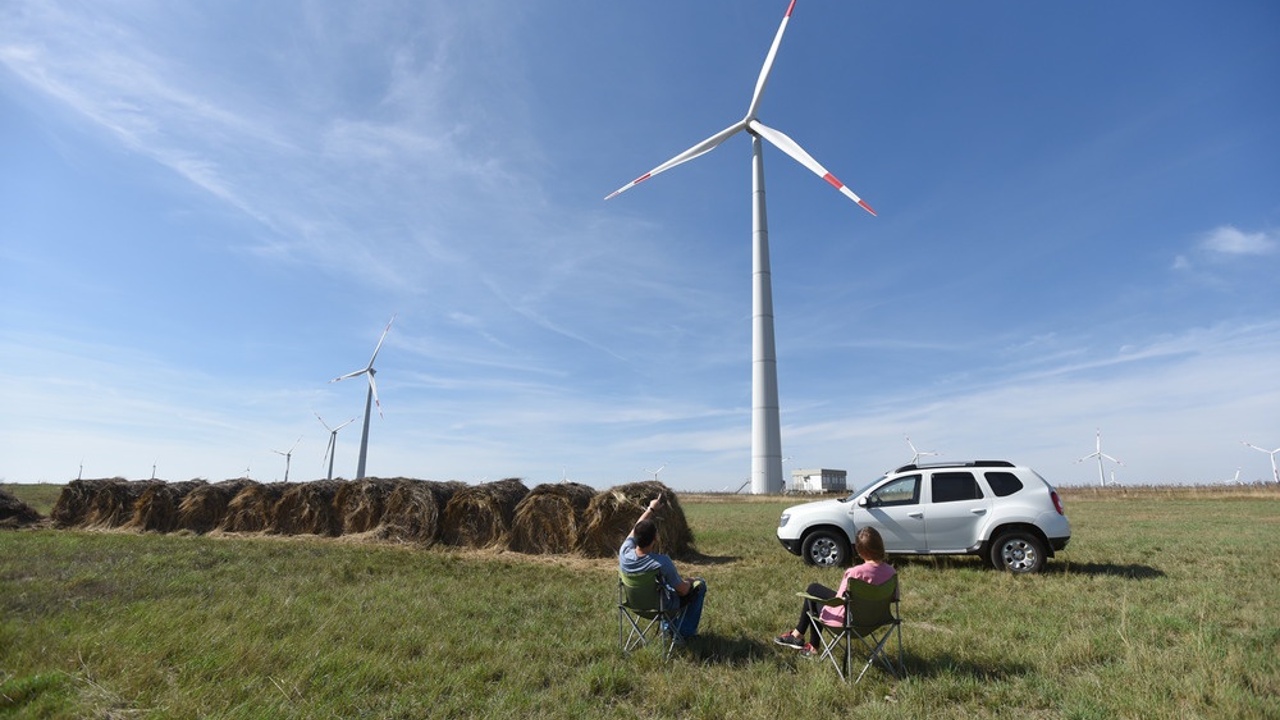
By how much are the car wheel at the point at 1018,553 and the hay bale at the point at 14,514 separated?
1065 inches

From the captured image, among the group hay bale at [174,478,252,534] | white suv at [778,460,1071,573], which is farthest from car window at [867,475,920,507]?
hay bale at [174,478,252,534]

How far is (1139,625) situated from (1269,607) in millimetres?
2355

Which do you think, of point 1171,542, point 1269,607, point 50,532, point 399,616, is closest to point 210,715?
point 399,616

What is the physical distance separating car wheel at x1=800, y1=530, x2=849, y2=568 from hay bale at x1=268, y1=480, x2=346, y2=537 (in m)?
12.8

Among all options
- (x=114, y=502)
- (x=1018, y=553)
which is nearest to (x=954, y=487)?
(x=1018, y=553)

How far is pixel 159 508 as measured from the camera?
19.6 meters

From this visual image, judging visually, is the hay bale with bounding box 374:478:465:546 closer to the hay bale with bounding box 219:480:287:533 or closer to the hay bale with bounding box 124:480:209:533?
the hay bale with bounding box 219:480:287:533

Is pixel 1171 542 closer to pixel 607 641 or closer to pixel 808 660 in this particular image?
pixel 808 660

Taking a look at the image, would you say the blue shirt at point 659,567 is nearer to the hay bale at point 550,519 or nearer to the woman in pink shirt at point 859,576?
the woman in pink shirt at point 859,576

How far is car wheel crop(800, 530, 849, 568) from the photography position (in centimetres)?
1148

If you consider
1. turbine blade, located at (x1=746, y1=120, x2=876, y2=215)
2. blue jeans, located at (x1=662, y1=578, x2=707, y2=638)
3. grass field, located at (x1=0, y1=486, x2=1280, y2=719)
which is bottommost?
grass field, located at (x1=0, y1=486, x2=1280, y2=719)

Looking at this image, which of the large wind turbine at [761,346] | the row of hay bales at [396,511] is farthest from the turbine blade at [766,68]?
the row of hay bales at [396,511]

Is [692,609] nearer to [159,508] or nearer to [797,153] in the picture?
[159,508]

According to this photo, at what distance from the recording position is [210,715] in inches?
165
